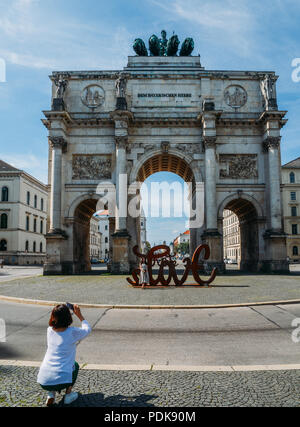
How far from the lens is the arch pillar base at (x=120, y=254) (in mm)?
26328

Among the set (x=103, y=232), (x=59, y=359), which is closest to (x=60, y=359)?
(x=59, y=359)

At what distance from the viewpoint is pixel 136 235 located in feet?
99.3

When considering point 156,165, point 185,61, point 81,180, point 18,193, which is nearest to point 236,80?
point 185,61

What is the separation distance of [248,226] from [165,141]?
11459 millimetres

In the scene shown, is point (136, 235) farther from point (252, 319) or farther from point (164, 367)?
point (164, 367)

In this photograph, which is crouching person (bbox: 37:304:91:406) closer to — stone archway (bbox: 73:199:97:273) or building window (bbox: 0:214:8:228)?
stone archway (bbox: 73:199:97:273)

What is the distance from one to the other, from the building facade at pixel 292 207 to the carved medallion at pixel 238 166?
1358 inches

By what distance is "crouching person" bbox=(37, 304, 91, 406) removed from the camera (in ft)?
13.1

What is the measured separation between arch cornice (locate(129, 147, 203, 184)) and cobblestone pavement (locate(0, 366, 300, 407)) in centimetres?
2444

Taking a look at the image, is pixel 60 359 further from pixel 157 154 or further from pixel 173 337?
pixel 157 154

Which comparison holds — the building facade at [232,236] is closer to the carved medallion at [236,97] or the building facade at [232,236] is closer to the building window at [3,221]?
the carved medallion at [236,97]

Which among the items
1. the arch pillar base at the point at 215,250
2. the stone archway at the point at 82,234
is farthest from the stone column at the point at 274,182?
the stone archway at the point at 82,234

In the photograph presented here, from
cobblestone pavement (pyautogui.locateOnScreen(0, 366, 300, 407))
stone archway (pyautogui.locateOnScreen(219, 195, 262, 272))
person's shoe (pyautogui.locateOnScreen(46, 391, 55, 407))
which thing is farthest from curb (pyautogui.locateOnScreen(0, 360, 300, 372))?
stone archway (pyautogui.locateOnScreen(219, 195, 262, 272))

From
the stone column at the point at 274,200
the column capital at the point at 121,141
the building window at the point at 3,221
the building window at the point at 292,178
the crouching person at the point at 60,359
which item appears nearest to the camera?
the crouching person at the point at 60,359
